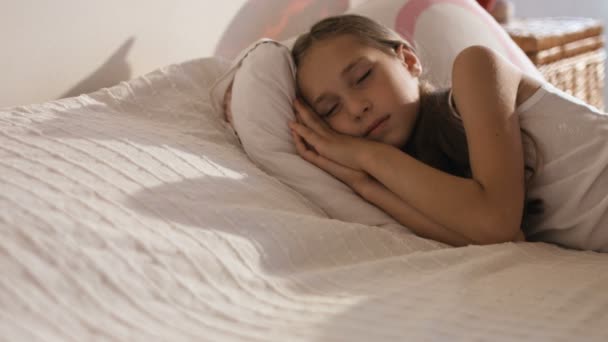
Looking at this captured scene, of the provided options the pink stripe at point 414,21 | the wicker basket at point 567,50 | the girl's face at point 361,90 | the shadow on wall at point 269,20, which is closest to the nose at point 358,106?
the girl's face at point 361,90

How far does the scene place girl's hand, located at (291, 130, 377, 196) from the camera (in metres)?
1.09

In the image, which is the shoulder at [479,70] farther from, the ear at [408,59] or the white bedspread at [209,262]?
the white bedspread at [209,262]

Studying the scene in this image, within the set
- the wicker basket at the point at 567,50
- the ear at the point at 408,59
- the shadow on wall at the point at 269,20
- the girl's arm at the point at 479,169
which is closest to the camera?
the girl's arm at the point at 479,169

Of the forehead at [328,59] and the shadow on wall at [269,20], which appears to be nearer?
the forehead at [328,59]

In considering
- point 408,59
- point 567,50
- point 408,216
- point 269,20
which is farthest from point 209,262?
point 567,50

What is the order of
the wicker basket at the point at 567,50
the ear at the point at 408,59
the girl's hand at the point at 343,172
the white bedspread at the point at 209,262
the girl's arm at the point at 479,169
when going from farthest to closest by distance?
the wicker basket at the point at 567,50
the ear at the point at 408,59
the girl's hand at the point at 343,172
the girl's arm at the point at 479,169
the white bedspread at the point at 209,262

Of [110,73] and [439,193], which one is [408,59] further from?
[110,73]

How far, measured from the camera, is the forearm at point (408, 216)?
103 cm

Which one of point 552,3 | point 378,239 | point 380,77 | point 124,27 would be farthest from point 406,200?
point 552,3

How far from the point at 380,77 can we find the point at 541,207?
33cm

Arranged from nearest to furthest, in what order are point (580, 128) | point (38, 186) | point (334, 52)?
1. point (38, 186)
2. point (580, 128)
3. point (334, 52)

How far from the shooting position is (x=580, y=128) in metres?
1.05


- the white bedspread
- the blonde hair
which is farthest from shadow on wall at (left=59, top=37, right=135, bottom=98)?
the blonde hair

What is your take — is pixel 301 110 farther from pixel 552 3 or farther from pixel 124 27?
pixel 552 3
